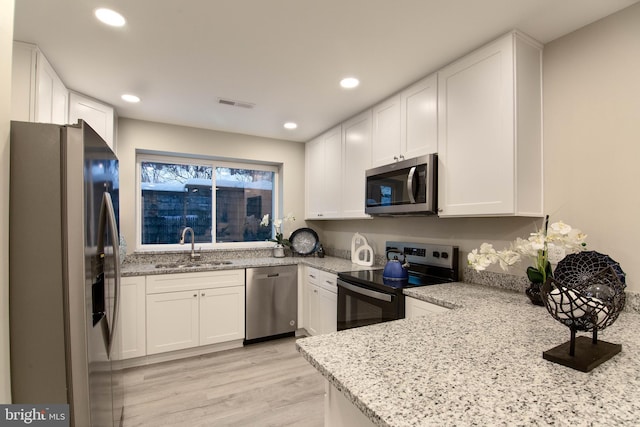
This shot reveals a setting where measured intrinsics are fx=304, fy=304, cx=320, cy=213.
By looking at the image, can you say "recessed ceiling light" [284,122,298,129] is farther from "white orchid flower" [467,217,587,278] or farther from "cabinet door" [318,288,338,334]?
"white orchid flower" [467,217,587,278]

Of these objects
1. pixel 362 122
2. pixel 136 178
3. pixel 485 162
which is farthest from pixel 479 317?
pixel 136 178

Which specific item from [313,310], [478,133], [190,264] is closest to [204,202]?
[190,264]

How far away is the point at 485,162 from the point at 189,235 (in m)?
3.23

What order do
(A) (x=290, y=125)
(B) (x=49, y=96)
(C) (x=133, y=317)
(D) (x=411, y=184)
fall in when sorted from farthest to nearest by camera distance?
(A) (x=290, y=125) → (C) (x=133, y=317) → (D) (x=411, y=184) → (B) (x=49, y=96)

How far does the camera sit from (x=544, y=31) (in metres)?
1.75

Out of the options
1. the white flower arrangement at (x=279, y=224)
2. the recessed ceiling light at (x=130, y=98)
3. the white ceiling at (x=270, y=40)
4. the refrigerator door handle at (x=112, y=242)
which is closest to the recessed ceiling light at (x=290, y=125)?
the white ceiling at (x=270, y=40)

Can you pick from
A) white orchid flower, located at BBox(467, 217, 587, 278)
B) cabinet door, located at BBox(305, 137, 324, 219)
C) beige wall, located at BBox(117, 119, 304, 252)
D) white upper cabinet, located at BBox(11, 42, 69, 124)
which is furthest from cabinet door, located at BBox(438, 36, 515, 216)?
white upper cabinet, located at BBox(11, 42, 69, 124)

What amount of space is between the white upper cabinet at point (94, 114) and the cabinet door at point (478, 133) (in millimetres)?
2828

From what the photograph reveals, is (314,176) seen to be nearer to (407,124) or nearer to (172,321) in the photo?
(407,124)

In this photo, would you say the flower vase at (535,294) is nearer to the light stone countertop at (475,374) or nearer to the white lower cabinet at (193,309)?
the light stone countertop at (475,374)

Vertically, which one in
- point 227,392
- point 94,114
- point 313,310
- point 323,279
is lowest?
point 227,392

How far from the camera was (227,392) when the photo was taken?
7.71 ft

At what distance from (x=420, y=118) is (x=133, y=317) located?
300 centimetres

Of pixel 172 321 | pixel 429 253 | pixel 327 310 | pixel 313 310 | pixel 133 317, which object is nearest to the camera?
pixel 429 253
